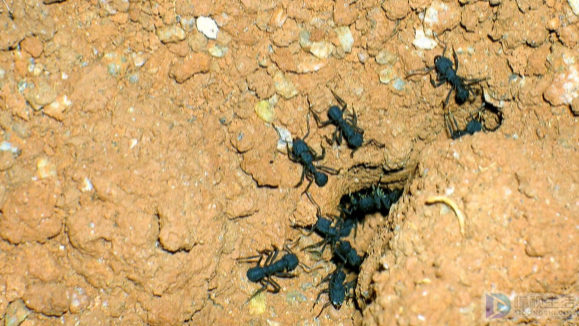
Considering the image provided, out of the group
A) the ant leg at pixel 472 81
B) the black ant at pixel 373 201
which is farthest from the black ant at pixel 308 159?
the ant leg at pixel 472 81

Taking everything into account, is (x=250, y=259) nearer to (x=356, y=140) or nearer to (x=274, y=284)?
(x=274, y=284)

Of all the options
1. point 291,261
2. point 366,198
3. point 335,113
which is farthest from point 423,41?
point 291,261

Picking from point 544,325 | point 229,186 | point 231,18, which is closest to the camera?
point 544,325

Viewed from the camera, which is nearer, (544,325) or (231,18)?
(544,325)

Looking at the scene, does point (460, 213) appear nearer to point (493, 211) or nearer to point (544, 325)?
point (493, 211)

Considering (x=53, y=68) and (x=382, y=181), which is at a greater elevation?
(x=53, y=68)

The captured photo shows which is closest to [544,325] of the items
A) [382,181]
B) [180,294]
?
[382,181]
